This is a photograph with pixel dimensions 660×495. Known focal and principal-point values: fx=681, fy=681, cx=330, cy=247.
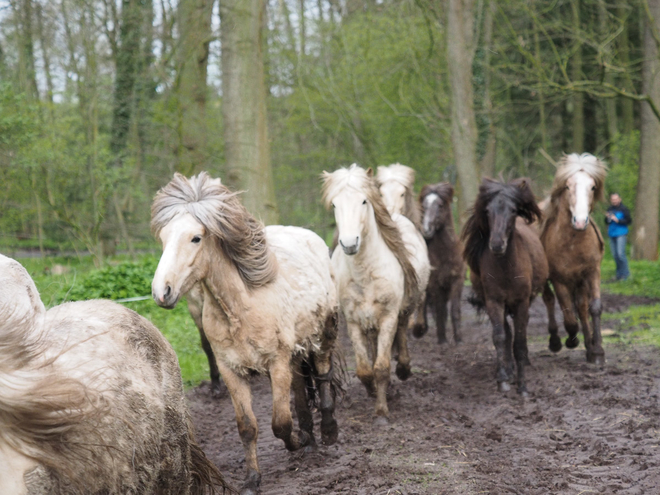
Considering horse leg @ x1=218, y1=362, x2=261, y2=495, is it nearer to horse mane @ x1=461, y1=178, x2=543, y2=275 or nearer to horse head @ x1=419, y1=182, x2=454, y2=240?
horse mane @ x1=461, y1=178, x2=543, y2=275

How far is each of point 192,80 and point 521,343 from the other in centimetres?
849

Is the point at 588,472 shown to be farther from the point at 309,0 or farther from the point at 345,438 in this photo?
the point at 309,0

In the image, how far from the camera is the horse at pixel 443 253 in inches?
386

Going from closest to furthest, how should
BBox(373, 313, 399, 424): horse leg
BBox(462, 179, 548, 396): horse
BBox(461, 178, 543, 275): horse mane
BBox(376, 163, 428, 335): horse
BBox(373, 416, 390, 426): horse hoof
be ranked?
BBox(373, 416, 390, 426): horse hoof → BBox(373, 313, 399, 424): horse leg → BBox(462, 179, 548, 396): horse → BBox(461, 178, 543, 275): horse mane → BBox(376, 163, 428, 335): horse

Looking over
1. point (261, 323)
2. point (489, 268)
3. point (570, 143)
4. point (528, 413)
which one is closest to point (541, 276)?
point (489, 268)

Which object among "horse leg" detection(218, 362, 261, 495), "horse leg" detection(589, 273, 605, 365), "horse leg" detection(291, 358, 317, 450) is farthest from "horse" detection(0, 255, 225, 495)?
"horse leg" detection(589, 273, 605, 365)

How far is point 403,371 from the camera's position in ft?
23.0

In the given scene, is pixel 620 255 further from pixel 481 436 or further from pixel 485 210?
pixel 481 436

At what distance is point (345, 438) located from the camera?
557 centimetres

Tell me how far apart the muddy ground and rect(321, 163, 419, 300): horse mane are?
114 centimetres

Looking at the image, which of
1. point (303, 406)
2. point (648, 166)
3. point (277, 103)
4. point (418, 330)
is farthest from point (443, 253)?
point (277, 103)

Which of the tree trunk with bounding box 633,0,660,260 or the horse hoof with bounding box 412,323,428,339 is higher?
the tree trunk with bounding box 633,0,660,260

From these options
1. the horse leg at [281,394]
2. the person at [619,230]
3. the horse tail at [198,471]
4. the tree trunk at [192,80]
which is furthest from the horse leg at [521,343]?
the person at [619,230]

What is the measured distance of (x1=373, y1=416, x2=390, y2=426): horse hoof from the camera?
5.88 meters
